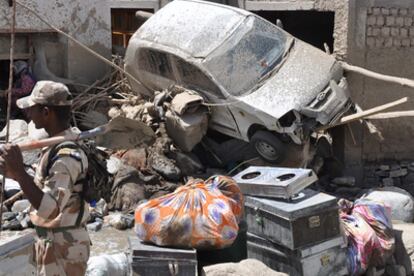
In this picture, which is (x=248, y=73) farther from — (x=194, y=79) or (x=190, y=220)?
(x=190, y=220)

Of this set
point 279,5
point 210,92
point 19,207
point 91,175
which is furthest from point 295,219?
point 279,5

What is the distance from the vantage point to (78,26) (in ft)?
37.1

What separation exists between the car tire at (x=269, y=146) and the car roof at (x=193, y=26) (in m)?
1.28

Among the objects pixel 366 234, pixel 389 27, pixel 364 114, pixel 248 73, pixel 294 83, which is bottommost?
pixel 366 234

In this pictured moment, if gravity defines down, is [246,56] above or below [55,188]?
above

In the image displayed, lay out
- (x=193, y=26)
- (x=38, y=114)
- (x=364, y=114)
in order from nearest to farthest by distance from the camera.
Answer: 1. (x=38, y=114)
2. (x=364, y=114)
3. (x=193, y=26)

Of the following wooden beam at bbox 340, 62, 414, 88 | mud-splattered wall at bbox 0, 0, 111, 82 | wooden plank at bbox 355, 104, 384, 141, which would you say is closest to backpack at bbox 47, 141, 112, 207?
wooden beam at bbox 340, 62, 414, 88

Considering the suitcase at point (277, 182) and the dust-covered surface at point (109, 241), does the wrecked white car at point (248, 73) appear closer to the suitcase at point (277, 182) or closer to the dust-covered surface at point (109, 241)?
the dust-covered surface at point (109, 241)

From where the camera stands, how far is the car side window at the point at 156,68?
971 centimetres

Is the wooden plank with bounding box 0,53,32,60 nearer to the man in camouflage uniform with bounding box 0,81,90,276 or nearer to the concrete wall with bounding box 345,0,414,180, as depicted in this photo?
the concrete wall with bounding box 345,0,414,180

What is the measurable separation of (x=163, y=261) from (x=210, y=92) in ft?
13.6

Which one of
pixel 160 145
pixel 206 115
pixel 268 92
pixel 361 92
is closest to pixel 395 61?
pixel 361 92

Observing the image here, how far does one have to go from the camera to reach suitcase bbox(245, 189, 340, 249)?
5633 mm

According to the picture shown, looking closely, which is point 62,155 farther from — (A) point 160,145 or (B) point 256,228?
(A) point 160,145
